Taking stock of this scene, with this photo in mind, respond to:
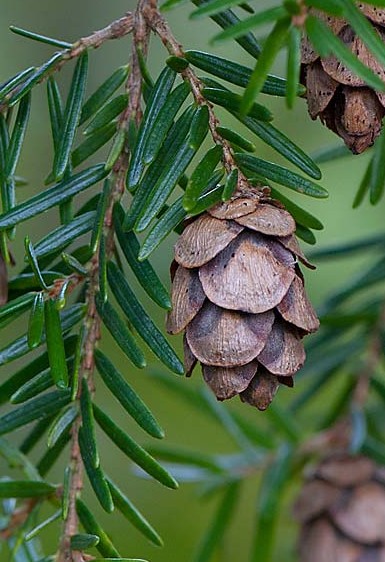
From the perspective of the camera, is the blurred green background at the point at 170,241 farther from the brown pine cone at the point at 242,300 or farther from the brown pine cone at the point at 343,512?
the brown pine cone at the point at 242,300

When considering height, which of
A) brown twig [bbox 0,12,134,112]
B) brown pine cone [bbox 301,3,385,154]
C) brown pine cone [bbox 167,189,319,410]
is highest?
brown twig [bbox 0,12,134,112]

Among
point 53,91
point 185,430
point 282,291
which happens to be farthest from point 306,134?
point 282,291

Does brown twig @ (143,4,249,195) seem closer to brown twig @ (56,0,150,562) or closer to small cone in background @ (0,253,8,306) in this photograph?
brown twig @ (56,0,150,562)

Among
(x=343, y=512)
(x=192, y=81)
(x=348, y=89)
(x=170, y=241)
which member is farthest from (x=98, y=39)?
(x=170, y=241)

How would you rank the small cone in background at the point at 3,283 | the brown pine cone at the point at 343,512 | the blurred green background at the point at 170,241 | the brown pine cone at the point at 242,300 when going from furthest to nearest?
the blurred green background at the point at 170,241 → the brown pine cone at the point at 343,512 → the small cone in background at the point at 3,283 → the brown pine cone at the point at 242,300

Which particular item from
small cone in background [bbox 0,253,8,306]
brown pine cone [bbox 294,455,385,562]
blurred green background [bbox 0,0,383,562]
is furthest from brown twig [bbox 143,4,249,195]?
blurred green background [bbox 0,0,383,562]

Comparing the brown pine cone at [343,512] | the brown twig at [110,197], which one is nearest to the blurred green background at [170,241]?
the brown pine cone at [343,512]

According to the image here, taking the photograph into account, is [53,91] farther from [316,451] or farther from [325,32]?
[316,451]
